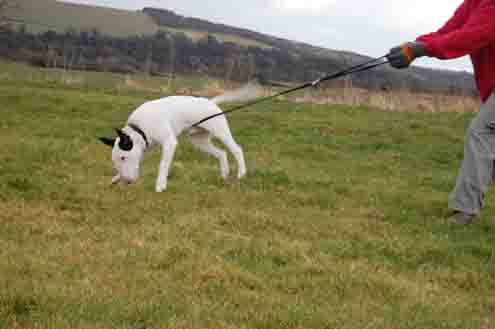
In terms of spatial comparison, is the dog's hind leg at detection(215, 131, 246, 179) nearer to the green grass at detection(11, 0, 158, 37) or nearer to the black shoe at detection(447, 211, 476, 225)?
the black shoe at detection(447, 211, 476, 225)

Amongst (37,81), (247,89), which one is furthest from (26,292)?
(37,81)

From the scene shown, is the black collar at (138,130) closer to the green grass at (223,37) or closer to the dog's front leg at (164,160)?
the dog's front leg at (164,160)

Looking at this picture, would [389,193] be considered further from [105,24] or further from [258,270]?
[105,24]

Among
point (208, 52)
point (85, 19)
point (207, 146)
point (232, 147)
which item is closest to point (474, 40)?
point (232, 147)

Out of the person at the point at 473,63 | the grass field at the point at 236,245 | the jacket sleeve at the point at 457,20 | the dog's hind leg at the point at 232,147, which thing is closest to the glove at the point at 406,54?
the person at the point at 473,63

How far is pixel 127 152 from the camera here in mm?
7277

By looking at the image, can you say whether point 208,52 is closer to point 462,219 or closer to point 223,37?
point 223,37

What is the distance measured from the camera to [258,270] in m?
4.74

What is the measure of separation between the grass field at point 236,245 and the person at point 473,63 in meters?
Answer: 0.40

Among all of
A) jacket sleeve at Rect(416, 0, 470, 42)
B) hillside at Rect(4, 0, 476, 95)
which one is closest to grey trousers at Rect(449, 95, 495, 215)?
jacket sleeve at Rect(416, 0, 470, 42)

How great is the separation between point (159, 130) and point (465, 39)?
3.67m

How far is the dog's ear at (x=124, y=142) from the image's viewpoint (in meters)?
7.14

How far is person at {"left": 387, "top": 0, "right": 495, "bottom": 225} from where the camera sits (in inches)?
251

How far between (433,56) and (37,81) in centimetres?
1702
